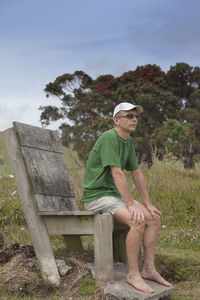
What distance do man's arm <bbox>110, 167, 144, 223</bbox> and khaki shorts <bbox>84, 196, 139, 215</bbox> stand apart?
0.12 meters

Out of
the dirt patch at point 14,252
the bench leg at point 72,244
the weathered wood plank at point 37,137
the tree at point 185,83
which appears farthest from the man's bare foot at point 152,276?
the tree at point 185,83

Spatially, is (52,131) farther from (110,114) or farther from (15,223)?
(110,114)

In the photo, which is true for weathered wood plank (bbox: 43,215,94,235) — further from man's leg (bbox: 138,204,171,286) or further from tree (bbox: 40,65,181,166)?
tree (bbox: 40,65,181,166)

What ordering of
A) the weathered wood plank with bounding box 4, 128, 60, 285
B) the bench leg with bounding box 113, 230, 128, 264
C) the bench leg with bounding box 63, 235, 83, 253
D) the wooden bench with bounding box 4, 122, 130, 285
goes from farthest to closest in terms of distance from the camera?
the bench leg with bounding box 63, 235, 83, 253 → the bench leg with bounding box 113, 230, 128, 264 → the weathered wood plank with bounding box 4, 128, 60, 285 → the wooden bench with bounding box 4, 122, 130, 285

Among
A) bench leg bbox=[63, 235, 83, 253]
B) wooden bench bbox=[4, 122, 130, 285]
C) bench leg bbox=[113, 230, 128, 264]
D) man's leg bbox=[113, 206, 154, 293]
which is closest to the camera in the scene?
man's leg bbox=[113, 206, 154, 293]

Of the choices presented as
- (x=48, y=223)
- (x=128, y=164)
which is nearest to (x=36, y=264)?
(x=48, y=223)

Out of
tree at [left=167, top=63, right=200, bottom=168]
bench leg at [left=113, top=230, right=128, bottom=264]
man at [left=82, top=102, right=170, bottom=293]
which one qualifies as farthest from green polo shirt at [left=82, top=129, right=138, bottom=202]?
tree at [left=167, top=63, right=200, bottom=168]

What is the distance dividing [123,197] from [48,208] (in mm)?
921

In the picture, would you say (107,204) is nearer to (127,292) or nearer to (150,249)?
(150,249)

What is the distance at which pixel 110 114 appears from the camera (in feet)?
61.3

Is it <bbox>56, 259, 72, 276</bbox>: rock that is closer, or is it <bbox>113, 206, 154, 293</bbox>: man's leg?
<bbox>113, 206, 154, 293</bbox>: man's leg

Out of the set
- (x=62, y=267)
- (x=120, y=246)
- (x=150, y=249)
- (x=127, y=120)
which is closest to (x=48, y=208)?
(x=62, y=267)

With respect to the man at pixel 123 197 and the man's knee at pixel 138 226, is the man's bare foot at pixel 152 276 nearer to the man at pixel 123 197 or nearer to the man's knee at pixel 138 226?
the man at pixel 123 197

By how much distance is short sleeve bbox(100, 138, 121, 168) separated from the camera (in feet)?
12.6
